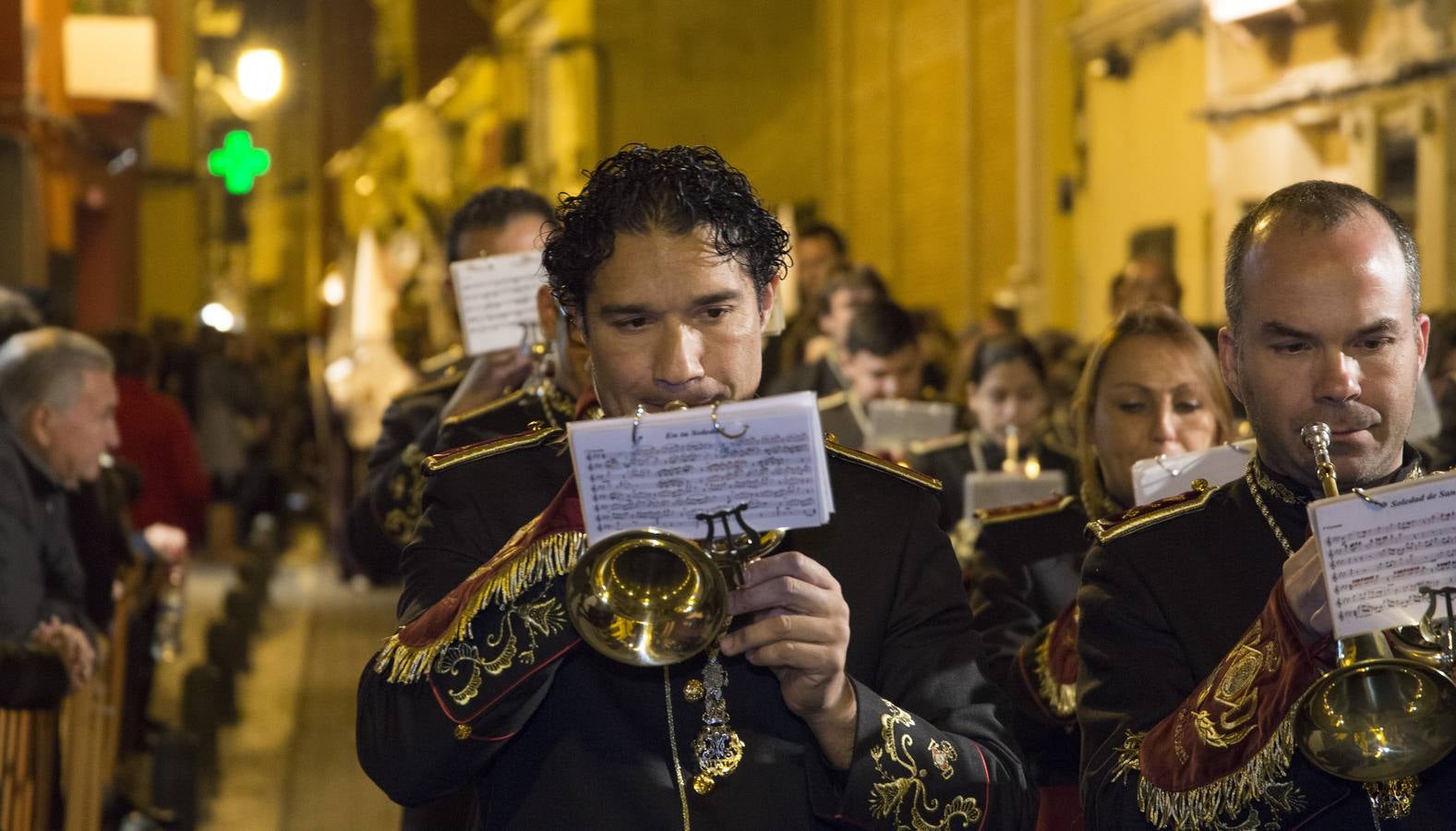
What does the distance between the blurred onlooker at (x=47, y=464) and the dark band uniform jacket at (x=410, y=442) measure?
85 centimetres

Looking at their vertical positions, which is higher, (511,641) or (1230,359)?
(1230,359)

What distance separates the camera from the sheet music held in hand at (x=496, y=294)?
491 cm

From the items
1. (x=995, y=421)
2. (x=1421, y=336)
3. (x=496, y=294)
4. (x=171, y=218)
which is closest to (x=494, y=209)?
(x=496, y=294)

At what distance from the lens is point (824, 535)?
2.71 m

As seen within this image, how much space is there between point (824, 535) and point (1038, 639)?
144cm

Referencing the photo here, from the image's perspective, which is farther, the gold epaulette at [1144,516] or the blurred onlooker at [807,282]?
the blurred onlooker at [807,282]

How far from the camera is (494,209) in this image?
5.29 metres

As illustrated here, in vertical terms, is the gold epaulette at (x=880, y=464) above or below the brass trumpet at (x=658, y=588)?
above

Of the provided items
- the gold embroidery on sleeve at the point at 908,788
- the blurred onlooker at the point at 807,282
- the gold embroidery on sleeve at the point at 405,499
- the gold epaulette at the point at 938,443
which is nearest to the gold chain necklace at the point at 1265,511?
the gold embroidery on sleeve at the point at 908,788

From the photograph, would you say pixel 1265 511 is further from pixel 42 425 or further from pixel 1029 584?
pixel 42 425

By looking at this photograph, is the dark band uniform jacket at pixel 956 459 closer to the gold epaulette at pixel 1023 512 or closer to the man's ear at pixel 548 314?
the gold epaulette at pixel 1023 512

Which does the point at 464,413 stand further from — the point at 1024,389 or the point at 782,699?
the point at 1024,389

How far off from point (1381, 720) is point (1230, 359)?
2.09 feet

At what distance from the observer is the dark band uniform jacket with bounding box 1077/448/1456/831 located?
2.41 metres
